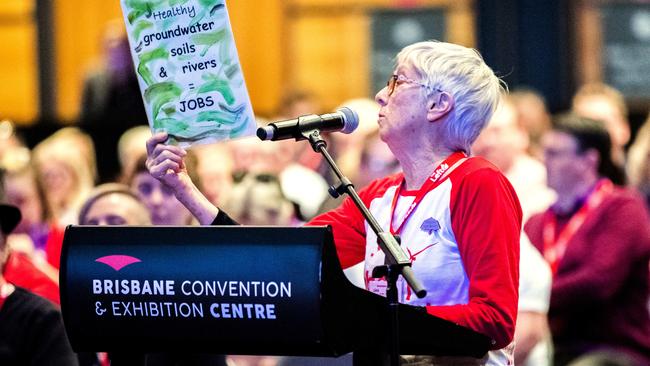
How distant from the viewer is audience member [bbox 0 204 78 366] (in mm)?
4148

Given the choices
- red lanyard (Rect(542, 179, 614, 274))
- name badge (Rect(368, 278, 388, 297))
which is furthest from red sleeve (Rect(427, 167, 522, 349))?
red lanyard (Rect(542, 179, 614, 274))

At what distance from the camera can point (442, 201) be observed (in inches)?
132

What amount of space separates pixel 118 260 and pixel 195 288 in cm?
20

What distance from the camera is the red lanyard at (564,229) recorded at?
6.39 meters

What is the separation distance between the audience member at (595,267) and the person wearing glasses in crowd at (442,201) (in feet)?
8.28

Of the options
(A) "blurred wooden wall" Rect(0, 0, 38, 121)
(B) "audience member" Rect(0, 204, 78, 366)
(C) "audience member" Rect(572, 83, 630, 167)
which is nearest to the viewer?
(B) "audience member" Rect(0, 204, 78, 366)

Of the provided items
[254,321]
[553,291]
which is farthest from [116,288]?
[553,291]

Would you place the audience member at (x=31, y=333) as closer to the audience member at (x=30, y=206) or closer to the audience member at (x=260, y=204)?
the audience member at (x=260, y=204)

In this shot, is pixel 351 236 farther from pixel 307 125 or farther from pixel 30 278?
pixel 30 278

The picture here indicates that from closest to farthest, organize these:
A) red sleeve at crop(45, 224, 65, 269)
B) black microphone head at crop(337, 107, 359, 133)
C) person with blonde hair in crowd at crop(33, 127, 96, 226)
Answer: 1. black microphone head at crop(337, 107, 359, 133)
2. red sleeve at crop(45, 224, 65, 269)
3. person with blonde hair in crowd at crop(33, 127, 96, 226)

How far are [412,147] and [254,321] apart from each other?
802 mm

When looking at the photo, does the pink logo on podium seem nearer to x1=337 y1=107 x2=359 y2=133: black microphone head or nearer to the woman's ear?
x1=337 y1=107 x2=359 y2=133: black microphone head

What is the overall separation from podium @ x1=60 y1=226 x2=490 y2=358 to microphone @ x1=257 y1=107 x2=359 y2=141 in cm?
30

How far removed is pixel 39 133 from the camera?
11031 mm
